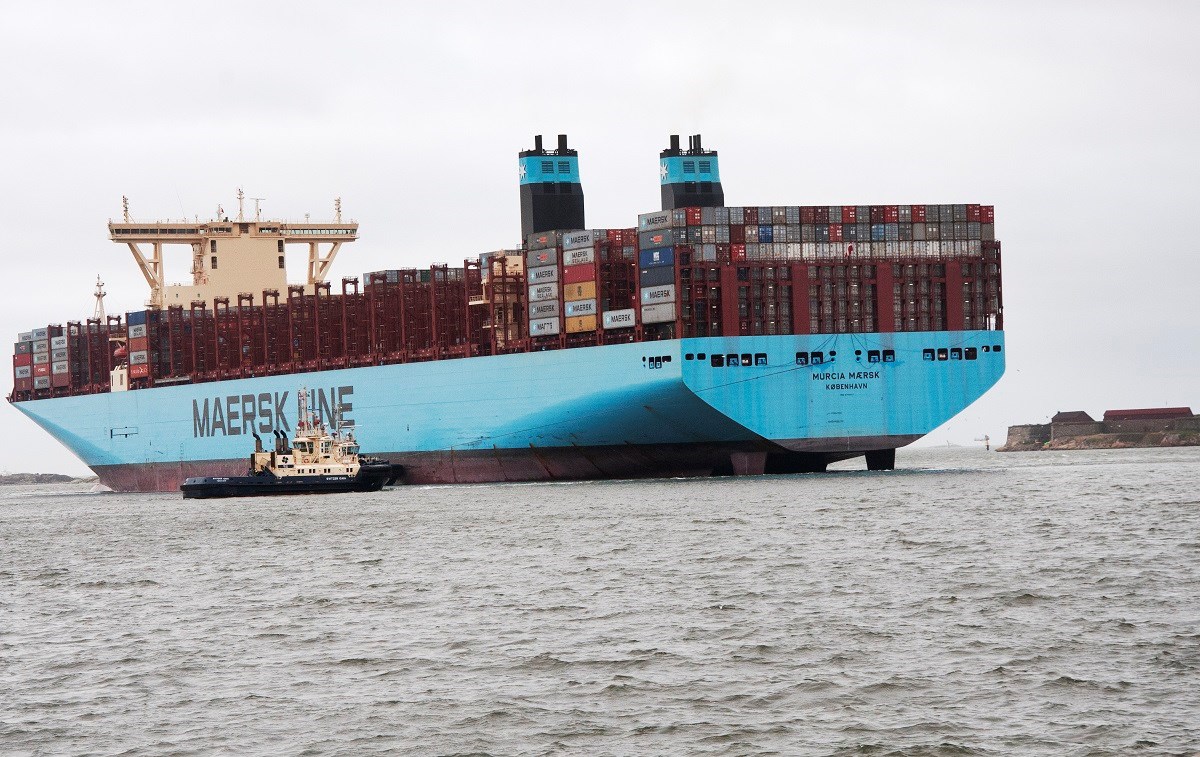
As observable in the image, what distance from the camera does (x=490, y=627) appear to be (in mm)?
21547

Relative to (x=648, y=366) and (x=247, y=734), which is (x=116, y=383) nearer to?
(x=648, y=366)

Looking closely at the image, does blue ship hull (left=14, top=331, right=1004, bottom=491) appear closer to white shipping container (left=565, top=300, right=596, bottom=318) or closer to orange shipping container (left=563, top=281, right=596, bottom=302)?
white shipping container (left=565, top=300, right=596, bottom=318)

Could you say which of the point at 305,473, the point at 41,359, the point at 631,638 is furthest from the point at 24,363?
the point at 631,638

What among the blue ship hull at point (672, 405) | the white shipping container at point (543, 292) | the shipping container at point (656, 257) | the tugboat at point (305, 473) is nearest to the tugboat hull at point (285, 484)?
the tugboat at point (305, 473)

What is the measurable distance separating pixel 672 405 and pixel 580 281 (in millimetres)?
5991

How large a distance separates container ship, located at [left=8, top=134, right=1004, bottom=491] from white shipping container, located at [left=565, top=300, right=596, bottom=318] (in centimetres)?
8

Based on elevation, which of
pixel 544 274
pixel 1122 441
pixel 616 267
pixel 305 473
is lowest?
pixel 1122 441

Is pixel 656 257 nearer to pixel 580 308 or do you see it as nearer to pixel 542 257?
Answer: pixel 580 308

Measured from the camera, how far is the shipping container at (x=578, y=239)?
2229 inches

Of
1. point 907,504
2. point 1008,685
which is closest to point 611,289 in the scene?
point 907,504

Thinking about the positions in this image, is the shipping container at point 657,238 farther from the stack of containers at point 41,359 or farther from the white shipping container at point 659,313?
the stack of containers at point 41,359

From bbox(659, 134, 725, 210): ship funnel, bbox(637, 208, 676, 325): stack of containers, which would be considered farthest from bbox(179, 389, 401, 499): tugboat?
bbox(659, 134, 725, 210): ship funnel

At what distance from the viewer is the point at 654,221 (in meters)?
55.2

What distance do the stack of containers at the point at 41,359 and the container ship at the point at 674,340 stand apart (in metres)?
21.9
